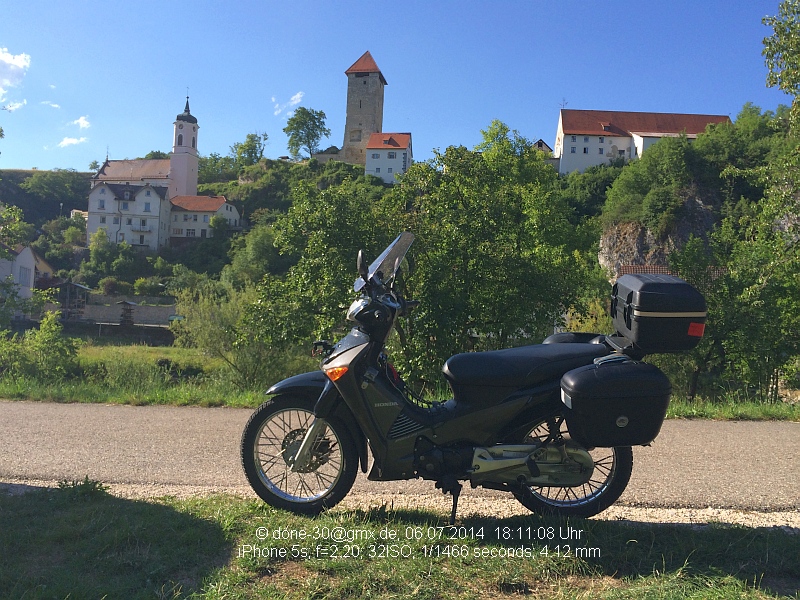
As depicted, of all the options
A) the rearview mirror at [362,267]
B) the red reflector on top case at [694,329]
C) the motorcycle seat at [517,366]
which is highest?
the rearview mirror at [362,267]

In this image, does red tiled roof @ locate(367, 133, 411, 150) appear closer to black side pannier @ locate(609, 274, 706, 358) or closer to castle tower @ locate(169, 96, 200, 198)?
castle tower @ locate(169, 96, 200, 198)

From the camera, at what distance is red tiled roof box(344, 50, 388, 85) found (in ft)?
376

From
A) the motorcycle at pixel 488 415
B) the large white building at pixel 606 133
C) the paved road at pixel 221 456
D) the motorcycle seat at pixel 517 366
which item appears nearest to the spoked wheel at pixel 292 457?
the motorcycle at pixel 488 415

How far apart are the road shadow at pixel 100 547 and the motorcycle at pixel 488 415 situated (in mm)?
601

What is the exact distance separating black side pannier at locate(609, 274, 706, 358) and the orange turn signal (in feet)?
5.25

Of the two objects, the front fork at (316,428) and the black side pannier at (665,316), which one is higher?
the black side pannier at (665,316)

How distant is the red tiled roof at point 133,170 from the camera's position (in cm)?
11462

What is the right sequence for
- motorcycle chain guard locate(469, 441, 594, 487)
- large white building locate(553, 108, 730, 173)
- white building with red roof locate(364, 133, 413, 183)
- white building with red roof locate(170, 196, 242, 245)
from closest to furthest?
motorcycle chain guard locate(469, 441, 594, 487) < large white building locate(553, 108, 730, 173) < white building with red roof locate(170, 196, 242, 245) < white building with red roof locate(364, 133, 413, 183)

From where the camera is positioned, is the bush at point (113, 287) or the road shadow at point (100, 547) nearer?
the road shadow at point (100, 547)

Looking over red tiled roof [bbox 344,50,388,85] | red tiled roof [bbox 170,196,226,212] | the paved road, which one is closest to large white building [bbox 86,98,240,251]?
red tiled roof [bbox 170,196,226,212]

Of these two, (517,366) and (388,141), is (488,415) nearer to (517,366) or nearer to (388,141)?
(517,366)

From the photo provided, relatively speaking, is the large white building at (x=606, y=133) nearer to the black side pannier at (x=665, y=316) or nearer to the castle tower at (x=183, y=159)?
the castle tower at (x=183, y=159)

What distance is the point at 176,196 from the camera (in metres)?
104

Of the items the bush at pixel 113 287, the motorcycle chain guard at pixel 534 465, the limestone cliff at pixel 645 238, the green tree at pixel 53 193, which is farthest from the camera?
the green tree at pixel 53 193
